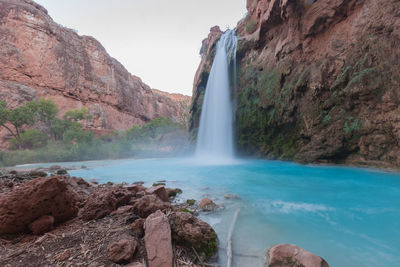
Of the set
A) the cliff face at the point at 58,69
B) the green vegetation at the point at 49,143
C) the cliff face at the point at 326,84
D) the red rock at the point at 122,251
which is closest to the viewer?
Answer: the red rock at the point at 122,251

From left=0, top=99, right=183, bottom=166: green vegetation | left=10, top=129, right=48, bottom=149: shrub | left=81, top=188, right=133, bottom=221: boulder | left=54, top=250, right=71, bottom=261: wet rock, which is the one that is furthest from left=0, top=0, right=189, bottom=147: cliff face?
left=54, top=250, right=71, bottom=261: wet rock

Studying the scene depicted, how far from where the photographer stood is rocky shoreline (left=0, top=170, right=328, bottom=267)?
122cm

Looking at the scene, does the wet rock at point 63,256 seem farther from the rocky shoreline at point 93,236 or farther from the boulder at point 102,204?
the boulder at point 102,204

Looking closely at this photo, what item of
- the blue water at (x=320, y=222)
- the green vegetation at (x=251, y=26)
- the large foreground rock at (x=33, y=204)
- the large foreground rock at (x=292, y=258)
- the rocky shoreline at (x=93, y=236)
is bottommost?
the blue water at (x=320, y=222)

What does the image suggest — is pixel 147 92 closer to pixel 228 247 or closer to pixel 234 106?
pixel 234 106

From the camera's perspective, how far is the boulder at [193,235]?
4.93ft

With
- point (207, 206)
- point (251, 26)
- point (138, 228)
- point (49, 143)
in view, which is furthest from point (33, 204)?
point (49, 143)

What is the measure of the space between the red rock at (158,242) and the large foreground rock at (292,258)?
0.86m

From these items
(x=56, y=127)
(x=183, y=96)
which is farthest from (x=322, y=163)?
(x=183, y=96)

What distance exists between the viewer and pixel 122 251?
1211mm

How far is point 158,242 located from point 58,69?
1507 inches

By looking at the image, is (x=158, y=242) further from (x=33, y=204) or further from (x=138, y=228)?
(x=33, y=204)

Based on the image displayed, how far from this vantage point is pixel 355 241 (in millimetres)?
1969

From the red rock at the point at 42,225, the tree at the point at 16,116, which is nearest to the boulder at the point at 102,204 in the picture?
the red rock at the point at 42,225
